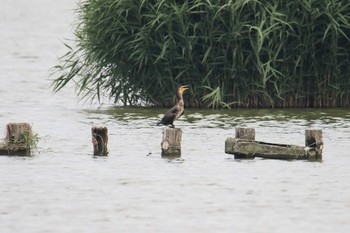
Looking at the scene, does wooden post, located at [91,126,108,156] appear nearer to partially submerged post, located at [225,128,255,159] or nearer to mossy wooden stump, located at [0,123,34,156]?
mossy wooden stump, located at [0,123,34,156]

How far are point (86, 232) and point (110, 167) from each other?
4.85 metres

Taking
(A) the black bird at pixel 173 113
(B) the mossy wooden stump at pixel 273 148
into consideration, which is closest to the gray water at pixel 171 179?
(B) the mossy wooden stump at pixel 273 148

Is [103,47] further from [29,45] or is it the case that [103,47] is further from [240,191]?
[29,45]

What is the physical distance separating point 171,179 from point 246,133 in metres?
1.91

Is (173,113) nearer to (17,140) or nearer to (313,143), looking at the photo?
(17,140)

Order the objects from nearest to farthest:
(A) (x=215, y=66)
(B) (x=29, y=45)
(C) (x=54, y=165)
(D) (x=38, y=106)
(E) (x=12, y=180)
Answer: (E) (x=12, y=180)
(C) (x=54, y=165)
(A) (x=215, y=66)
(D) (x=38, y=106)
(B) (x=29, y=45)

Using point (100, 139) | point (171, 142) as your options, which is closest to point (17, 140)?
point (100, 139)

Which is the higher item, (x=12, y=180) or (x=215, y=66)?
(x=215, y=66)

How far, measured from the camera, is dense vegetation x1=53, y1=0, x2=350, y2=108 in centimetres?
2656

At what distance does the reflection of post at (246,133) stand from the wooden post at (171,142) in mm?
904

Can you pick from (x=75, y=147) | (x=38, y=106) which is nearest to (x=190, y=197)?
(x=75, y=147)

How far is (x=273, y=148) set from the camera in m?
20.7

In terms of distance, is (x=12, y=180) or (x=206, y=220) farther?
(x=12, y=180)

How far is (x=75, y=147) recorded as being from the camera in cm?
2280
